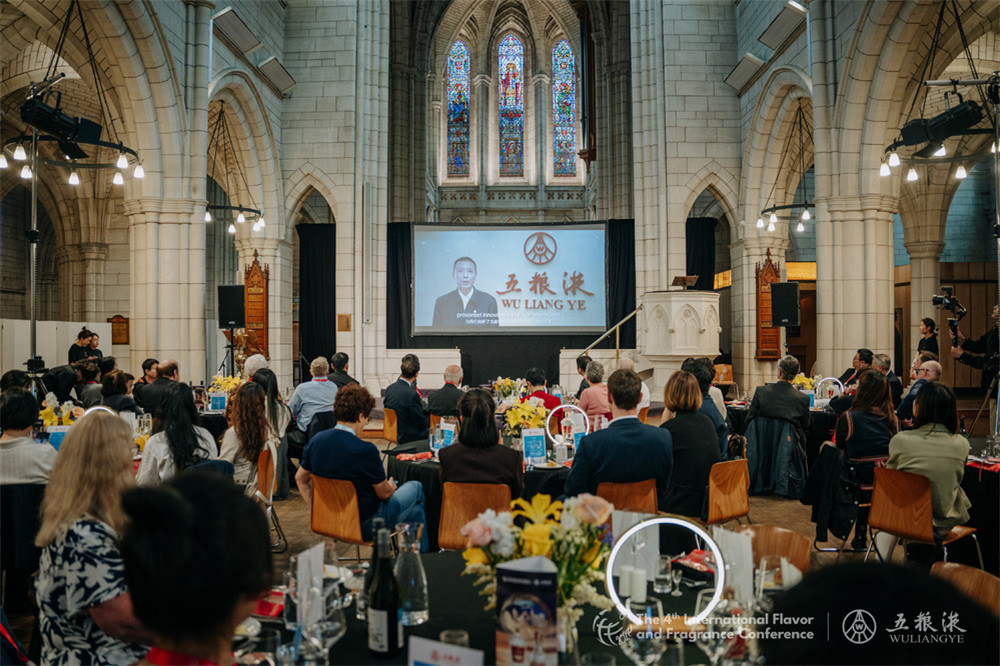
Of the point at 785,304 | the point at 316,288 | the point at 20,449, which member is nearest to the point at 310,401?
the point at 20,449

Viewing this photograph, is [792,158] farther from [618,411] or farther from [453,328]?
[618,411]

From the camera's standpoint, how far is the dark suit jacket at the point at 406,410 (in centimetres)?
584

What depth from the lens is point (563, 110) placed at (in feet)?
82.1

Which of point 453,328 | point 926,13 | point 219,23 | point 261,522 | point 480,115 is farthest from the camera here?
point 480,115

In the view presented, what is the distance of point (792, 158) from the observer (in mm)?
12484

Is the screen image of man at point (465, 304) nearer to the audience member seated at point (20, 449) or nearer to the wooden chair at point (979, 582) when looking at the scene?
the audience member seated at point (20, 449)

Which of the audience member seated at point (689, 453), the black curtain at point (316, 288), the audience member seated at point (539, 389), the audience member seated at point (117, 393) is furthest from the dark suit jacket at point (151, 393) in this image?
the black curtain at point (316, 288)

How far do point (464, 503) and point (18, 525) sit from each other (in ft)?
6.97

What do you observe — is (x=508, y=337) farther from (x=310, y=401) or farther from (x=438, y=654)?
(x=438, y=654)

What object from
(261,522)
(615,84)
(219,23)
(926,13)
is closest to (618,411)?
(261,522)

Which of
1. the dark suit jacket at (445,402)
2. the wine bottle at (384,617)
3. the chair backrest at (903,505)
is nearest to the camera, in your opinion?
the wine bottle at (384,617)

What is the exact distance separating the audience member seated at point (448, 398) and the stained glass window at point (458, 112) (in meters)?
20.1

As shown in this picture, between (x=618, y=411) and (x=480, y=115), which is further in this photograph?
(x=480, y=115)

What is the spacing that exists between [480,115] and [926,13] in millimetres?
18944
